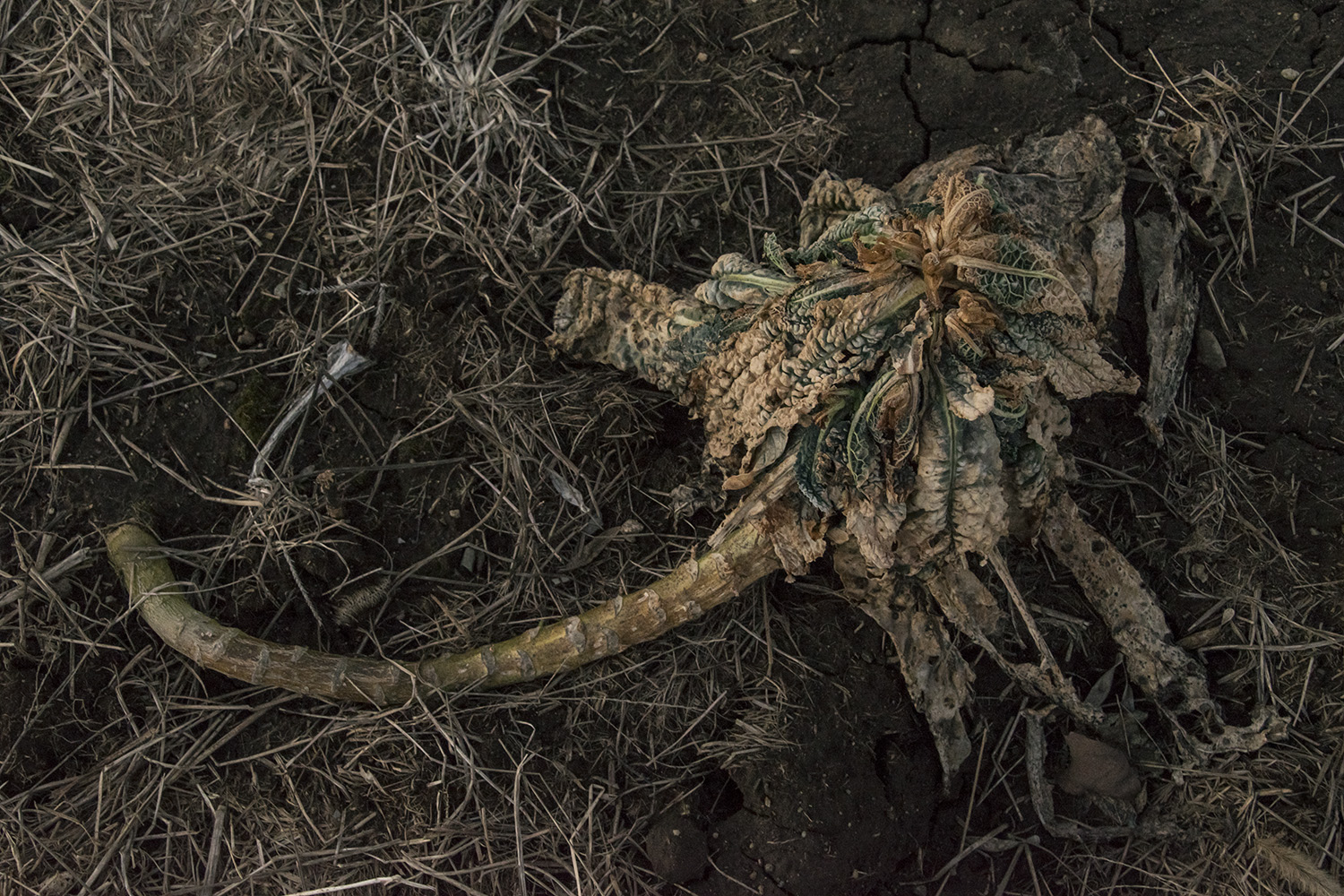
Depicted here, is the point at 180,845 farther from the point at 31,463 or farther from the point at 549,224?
the point at 549,224

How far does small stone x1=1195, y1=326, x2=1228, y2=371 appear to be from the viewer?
2.74 meters

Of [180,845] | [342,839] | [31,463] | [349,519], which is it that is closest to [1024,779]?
[342,839]

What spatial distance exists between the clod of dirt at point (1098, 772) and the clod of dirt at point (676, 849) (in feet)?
3.69

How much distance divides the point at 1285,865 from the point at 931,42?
8.81 feet

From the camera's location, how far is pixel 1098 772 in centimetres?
259

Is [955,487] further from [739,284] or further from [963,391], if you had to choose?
[739,284]

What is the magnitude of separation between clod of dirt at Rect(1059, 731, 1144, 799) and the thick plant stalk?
1.10 metres

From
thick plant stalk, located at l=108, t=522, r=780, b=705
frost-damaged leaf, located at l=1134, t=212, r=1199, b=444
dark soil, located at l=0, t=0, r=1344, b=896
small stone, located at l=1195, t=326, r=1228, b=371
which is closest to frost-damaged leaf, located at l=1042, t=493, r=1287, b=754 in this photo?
dark soil, located at l=0, t=0, r=1344, b=896

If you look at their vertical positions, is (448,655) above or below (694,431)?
below

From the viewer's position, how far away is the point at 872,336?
204 cm

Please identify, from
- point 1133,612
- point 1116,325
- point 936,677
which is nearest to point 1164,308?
point 1116,325

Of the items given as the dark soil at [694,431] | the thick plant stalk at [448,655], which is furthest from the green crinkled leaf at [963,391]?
the dark soil at [694,431]

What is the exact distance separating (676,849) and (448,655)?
86 cm

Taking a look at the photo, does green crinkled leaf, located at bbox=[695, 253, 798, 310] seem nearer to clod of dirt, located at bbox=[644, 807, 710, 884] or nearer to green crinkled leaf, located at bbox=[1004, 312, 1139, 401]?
green crinkled leaf, located at bbox=[1004, 312, 1139, 401]
